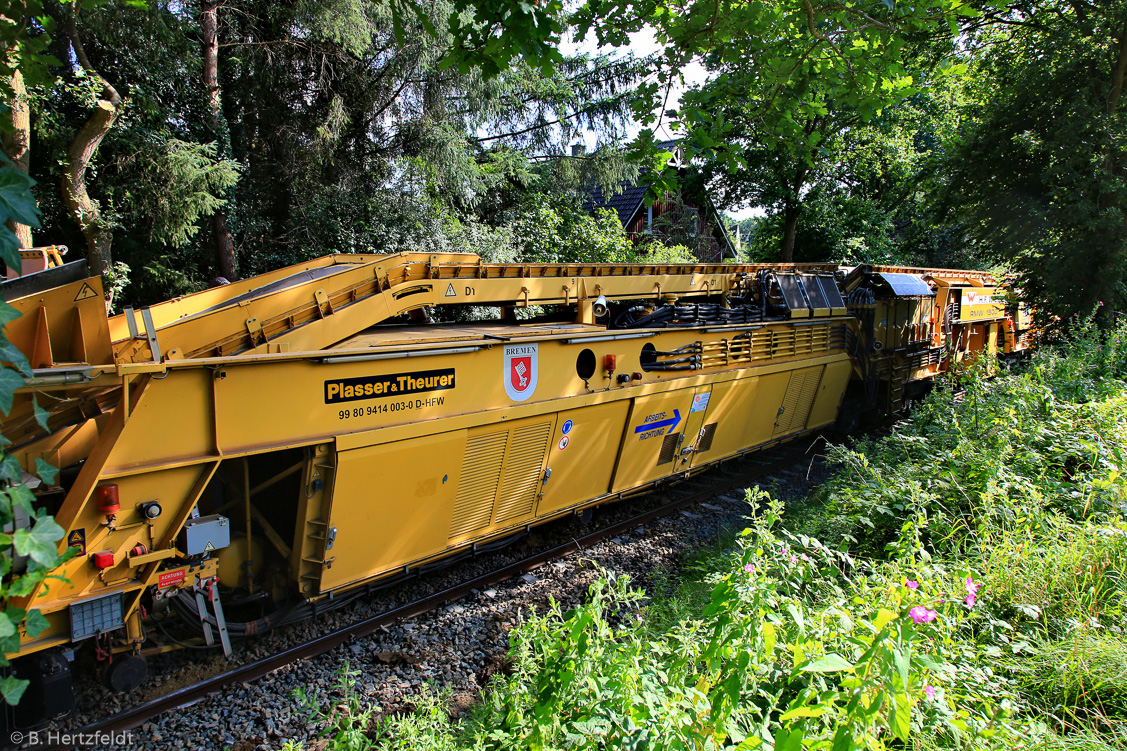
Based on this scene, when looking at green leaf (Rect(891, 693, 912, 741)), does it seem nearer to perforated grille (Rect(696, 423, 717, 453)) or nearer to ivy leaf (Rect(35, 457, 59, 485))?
ivy leaf (Rect(35, 457, 59, 485))

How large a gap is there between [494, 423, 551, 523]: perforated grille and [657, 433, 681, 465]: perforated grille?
7.31 feet

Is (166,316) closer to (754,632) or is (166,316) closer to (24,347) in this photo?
(24,347)

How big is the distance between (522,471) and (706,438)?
11.6ft

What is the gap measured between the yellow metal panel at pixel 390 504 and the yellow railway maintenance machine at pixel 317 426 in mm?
20

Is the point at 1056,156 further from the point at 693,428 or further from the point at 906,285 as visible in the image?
the point at 693,428

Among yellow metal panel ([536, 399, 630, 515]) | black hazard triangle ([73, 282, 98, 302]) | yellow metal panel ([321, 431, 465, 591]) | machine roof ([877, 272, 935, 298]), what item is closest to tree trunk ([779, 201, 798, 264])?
machine roof ([877, 272, 935, 298])

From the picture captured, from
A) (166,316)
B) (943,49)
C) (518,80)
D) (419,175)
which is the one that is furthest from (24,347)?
(943,49)

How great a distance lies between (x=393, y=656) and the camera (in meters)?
5.22

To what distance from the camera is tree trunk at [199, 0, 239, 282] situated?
452 inches

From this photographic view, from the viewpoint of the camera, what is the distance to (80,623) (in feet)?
13.3

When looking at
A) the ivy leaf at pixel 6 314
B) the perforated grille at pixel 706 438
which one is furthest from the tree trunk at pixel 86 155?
the perforated grille at pixel 706 438

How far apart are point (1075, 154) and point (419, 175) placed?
13.6 metres

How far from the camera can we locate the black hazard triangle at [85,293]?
12.7 ft

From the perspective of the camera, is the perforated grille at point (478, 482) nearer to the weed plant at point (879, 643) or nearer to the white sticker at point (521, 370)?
the white sticker at point (521, 370)
